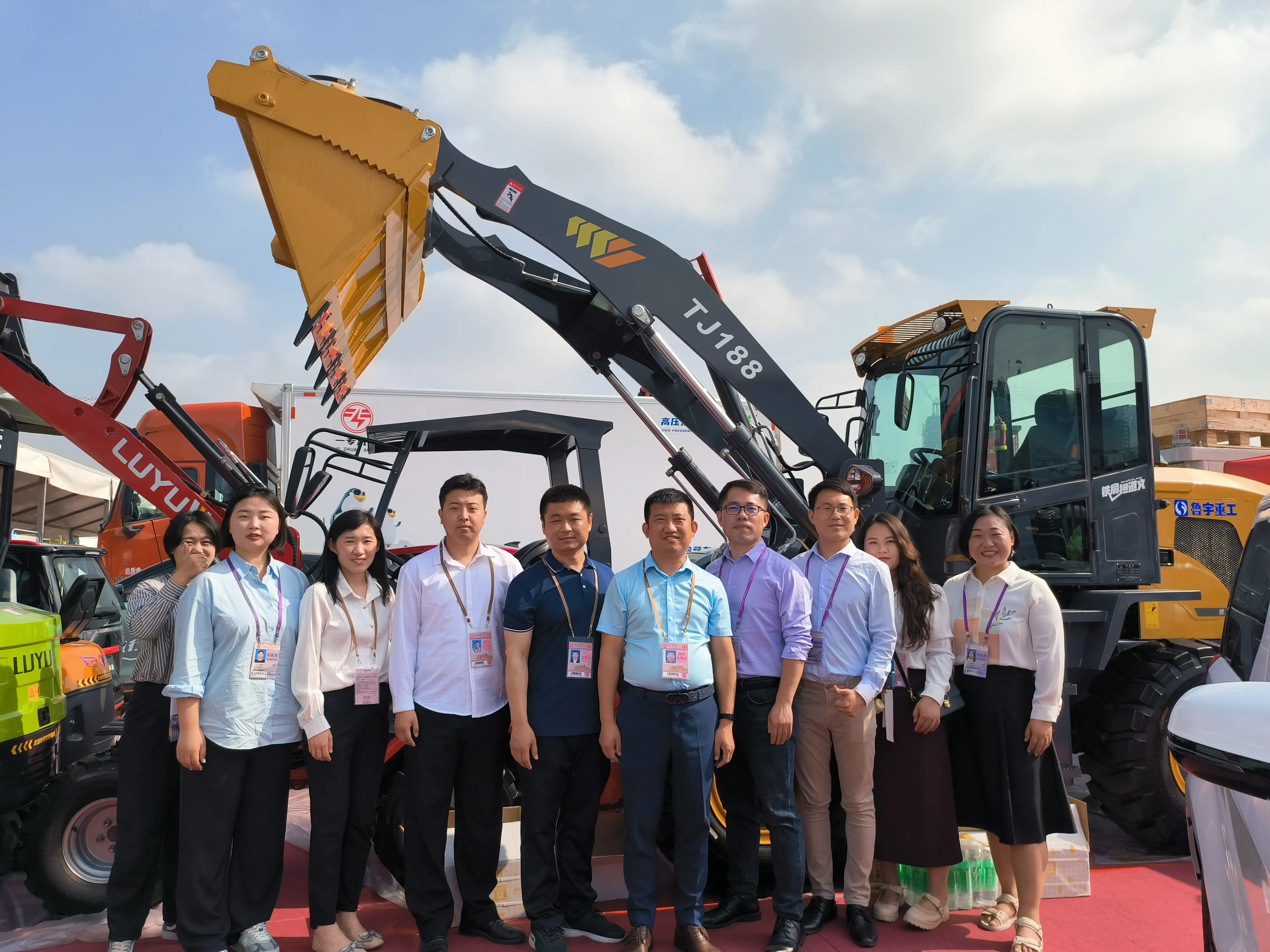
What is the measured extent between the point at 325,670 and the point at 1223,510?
5.62 m

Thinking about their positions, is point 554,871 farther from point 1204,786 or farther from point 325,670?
point 1204,786

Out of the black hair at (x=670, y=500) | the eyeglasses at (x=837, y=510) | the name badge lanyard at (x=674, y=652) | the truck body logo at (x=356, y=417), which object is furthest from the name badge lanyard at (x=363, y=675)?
the truck body logo at (x=356, y=417)

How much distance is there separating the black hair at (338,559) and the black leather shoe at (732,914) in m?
1.92

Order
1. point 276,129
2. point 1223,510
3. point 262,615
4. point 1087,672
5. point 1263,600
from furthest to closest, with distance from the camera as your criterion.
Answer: point 1223,510, point 1087,672, point 276,129, point 262,615, point 1263,600

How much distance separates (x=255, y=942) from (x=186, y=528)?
5.34 feet

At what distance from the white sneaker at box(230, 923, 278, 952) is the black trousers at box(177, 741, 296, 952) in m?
0.03

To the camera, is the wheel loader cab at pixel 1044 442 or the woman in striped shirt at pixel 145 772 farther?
the wheel loader cab at pixel 1044 442

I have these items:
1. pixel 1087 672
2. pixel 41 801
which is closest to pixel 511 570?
pixel 41 801

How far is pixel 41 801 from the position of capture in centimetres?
401

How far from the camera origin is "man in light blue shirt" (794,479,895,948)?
11.6ft

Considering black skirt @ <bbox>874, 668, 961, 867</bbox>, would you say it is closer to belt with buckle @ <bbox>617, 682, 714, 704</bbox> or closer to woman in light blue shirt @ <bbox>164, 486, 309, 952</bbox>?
belt with buckle @ <bbox>617, 682, 714, 704</bbox>

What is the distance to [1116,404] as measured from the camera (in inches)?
200

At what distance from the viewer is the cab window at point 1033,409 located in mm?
4887

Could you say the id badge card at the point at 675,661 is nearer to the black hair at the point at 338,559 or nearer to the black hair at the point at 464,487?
the black hair at the point at 464,487
